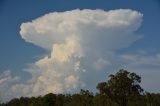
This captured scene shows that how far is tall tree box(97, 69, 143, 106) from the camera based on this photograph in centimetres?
7538

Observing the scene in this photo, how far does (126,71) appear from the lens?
76625mm

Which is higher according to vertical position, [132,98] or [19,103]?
[19,103]

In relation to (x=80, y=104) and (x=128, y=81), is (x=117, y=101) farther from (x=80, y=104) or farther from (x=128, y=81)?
A: (x=80, y=104)

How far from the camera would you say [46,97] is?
106 m

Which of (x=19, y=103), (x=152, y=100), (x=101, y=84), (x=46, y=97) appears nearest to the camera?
(x=101, y=84)

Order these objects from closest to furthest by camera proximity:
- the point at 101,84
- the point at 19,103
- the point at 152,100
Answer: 1. the point at 101,84
2. the point at 152,100
3. the point at 19,103

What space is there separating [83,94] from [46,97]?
585 inches

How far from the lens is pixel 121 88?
75625 mm

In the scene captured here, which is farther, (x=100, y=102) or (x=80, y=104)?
(x=80, y=104)

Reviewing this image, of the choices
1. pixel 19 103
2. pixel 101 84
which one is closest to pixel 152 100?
pixel 101 84

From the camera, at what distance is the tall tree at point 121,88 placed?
75.4 metres

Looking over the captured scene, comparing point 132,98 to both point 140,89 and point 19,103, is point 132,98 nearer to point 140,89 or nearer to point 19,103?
point 140,89

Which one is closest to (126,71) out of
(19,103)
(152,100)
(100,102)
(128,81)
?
(128,81)

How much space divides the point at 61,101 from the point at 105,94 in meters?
39.0
